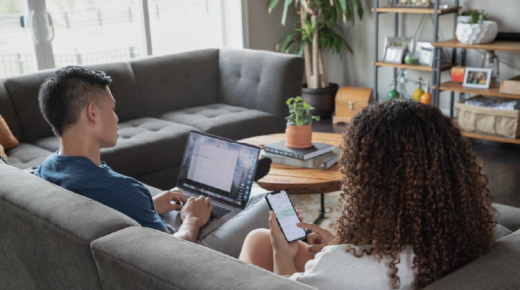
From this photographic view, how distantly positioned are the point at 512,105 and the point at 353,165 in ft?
10.3

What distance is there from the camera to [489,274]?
2.94 ft

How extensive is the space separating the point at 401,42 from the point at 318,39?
2.40ft

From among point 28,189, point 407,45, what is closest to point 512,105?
point 407,45

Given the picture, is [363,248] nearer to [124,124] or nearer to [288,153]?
[288,153]

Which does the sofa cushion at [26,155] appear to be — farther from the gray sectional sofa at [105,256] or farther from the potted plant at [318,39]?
the potted plant at [318,39]

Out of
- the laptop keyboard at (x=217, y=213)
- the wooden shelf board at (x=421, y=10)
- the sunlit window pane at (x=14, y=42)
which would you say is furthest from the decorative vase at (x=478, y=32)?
the sunlit window pane at (x=14, y=42)

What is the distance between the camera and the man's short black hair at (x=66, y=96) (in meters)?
1.47

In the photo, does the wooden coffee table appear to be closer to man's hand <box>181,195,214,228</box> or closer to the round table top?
the round table top

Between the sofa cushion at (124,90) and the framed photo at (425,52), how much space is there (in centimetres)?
240

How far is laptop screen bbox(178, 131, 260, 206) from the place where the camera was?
1.83 meters

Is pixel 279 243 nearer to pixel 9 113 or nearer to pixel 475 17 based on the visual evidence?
pixel 9 113

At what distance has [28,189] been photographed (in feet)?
4.08

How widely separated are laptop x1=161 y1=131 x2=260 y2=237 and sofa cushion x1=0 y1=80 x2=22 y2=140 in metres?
1.44

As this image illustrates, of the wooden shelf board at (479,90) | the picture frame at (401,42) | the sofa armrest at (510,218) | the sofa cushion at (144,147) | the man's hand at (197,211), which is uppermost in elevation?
the picture frame at (401,42)
